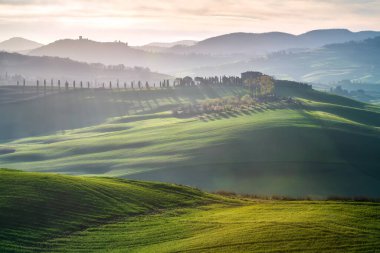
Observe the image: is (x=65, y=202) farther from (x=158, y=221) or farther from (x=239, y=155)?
(x=239, y=155)

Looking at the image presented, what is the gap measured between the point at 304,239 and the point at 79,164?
10740 centimetres

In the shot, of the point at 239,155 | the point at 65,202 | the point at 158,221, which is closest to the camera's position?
the point at 158,221

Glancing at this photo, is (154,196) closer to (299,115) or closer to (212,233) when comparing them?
(212,233)

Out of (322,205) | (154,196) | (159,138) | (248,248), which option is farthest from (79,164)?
(248,248)

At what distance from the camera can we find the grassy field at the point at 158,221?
165 ft

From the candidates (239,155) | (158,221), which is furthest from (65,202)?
(239,155)

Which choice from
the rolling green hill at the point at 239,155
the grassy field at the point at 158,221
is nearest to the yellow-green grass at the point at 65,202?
the grassy field at the point at 158,221

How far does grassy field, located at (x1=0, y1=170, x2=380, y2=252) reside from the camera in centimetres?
5034

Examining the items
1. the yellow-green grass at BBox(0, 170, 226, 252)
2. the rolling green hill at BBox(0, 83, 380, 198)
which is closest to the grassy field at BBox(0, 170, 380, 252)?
the yellow-green grass at BBox(0, 170, 226, 252)

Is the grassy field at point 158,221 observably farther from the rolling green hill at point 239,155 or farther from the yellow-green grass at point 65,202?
the rolling green hill at point 239,155

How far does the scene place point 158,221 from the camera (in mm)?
61938

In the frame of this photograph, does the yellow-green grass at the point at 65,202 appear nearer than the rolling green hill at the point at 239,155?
Yes

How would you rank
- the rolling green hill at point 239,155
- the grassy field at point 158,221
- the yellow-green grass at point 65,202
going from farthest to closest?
the rolling green hill at point 239,155 < the yellow-green grass at point 65,202 < the grassy field at point 158,221

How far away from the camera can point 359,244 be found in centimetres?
4844
